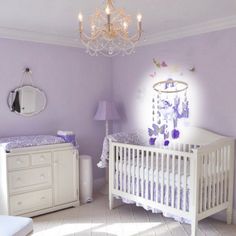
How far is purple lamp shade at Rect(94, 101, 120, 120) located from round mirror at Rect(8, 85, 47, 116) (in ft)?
2.46

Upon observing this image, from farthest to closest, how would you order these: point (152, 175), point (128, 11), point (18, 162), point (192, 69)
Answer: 1. point (192, 69)
2. point (18, 162)
3. point (152, 175)
4. point (128, 11)

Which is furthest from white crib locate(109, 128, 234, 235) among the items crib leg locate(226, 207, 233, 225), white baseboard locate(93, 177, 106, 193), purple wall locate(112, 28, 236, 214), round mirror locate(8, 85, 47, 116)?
round mirror locate(8, 85, 47, 116)

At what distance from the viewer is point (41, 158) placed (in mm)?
3379

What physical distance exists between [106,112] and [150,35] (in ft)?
3.75

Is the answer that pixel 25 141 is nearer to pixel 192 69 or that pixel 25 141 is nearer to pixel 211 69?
pixel 192 69

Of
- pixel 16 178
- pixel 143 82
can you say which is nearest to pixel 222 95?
pixel 143 82

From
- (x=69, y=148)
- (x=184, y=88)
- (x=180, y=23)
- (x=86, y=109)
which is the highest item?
(x=180, y=23)

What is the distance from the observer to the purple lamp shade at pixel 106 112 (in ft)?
13.5

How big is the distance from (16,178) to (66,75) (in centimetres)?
152

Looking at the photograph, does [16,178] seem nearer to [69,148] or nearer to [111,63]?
[69,148]

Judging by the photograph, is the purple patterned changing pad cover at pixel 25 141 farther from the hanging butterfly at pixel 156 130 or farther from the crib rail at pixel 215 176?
the crib rail at pixel 215 176

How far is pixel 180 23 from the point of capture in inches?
129

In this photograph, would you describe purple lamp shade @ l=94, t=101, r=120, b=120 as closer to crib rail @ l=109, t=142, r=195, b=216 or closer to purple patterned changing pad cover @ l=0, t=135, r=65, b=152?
crib rail @ l=109, t=142, r=195, b=216

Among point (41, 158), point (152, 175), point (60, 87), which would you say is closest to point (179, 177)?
point (152, 175)
